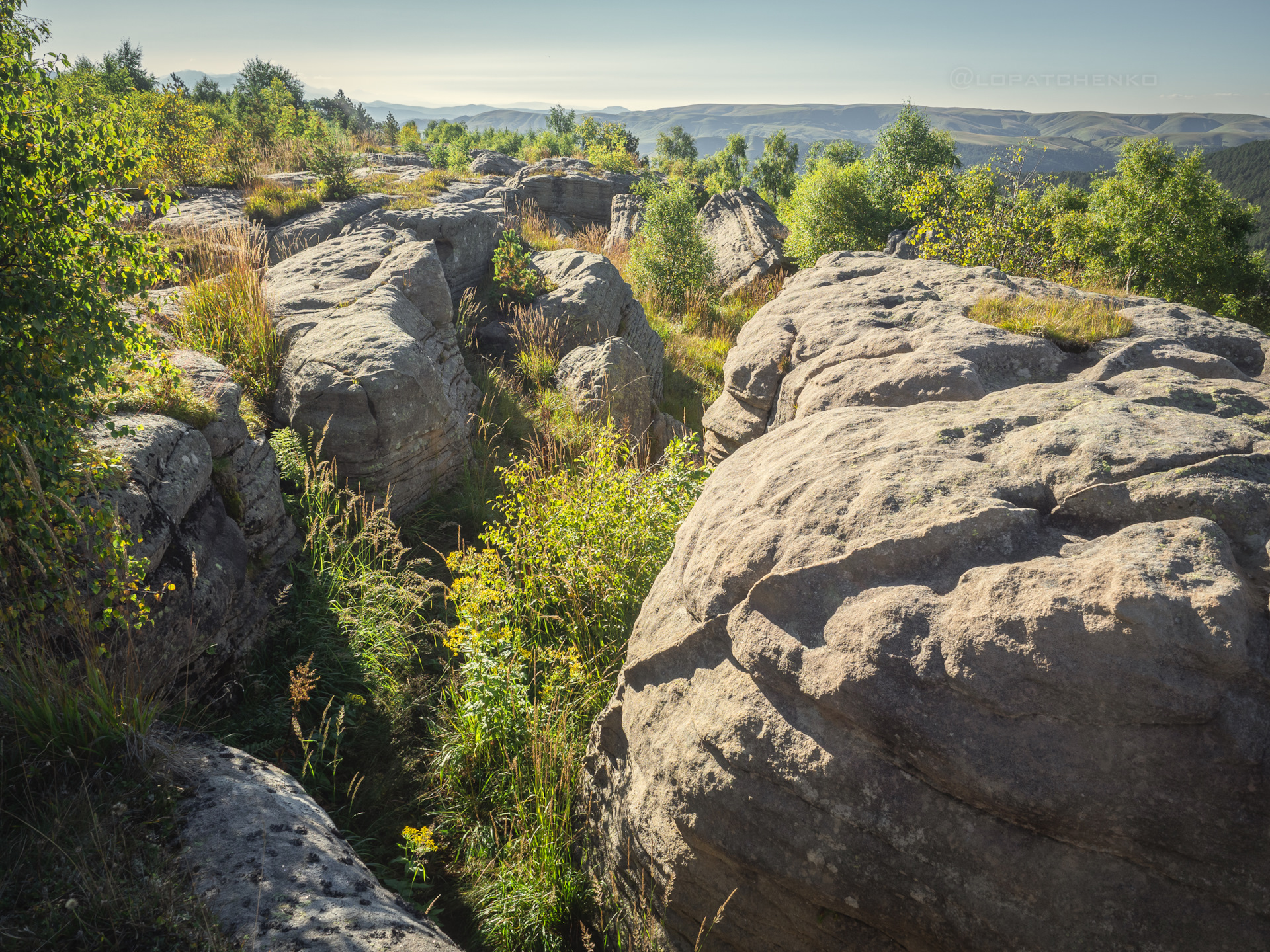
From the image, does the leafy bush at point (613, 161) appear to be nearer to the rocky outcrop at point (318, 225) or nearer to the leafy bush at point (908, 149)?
the leafy bush at point (908, 149)

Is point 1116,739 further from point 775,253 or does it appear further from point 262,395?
point 775,253

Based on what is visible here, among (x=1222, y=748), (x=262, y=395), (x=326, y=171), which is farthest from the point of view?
(x=326, y=171)

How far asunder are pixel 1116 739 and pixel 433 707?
4205mm

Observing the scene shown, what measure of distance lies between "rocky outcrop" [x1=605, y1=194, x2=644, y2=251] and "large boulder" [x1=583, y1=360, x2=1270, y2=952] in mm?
18692

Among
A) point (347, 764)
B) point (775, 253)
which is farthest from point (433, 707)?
point (775, 253)

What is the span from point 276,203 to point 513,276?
19.1 ft

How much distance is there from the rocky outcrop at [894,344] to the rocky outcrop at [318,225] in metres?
9.31

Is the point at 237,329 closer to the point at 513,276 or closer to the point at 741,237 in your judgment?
the point at 513,276

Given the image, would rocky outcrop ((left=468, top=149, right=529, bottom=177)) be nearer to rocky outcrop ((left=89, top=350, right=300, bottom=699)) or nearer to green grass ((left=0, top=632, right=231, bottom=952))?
rocky outcrop ((left=89, top=350, right=300, bottom=699))

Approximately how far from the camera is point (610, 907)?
3.42 m

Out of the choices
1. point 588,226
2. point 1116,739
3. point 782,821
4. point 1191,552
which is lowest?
point 782,821

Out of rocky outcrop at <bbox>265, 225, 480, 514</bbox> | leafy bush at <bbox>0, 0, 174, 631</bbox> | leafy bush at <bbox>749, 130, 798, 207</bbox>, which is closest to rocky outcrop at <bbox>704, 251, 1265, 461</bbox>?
rocky outcrop at <bbox>265, 225, 480, 514</bbox>

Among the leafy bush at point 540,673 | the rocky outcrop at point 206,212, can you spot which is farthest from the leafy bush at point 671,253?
the leafy bush at point 540,673

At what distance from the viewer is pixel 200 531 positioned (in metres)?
4.71
